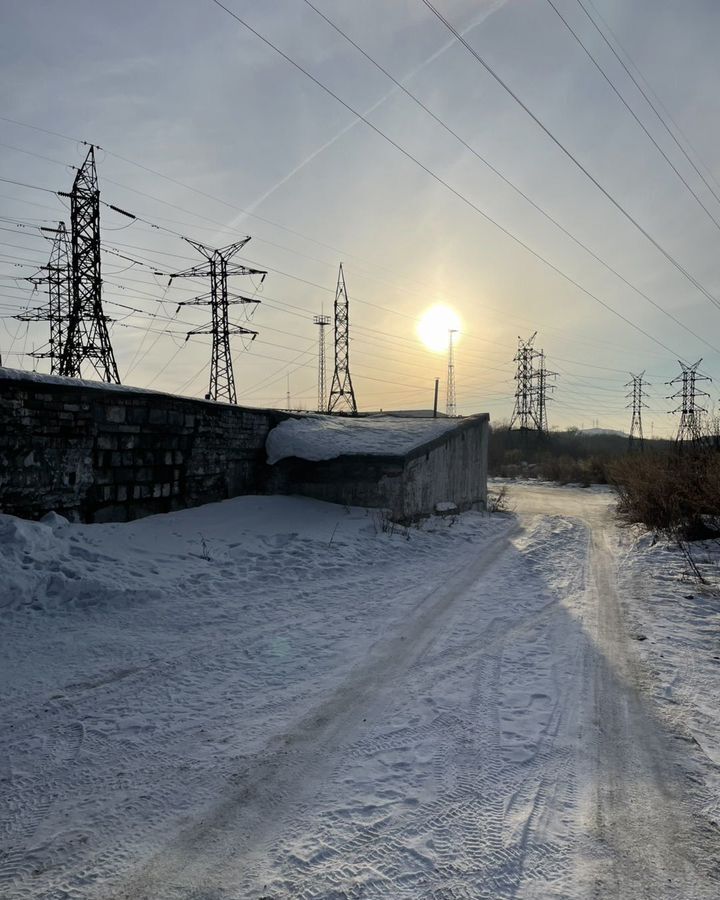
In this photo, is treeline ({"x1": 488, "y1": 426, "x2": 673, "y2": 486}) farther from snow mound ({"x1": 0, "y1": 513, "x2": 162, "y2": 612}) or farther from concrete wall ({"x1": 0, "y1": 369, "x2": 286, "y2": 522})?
snow mound ({"x1": 0, "y1": 513, "x2": 162, "y2": 612})

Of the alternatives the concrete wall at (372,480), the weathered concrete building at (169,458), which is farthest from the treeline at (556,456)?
the weathered concrete building at (169,458)

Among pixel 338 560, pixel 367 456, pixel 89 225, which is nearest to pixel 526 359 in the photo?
pixel 89 225

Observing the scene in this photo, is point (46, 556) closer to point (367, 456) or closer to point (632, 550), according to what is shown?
point (367, 456)

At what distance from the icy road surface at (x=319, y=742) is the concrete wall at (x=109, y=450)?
24.5 inches

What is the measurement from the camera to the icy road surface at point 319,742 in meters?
2.29

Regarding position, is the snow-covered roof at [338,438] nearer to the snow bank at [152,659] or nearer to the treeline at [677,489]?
the snow bank at [152,659]

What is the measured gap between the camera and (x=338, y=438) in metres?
11.6

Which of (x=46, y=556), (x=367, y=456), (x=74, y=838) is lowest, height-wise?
(x=74, y=838)

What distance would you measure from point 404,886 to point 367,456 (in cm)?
881

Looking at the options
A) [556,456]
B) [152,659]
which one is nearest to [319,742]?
[152,659]

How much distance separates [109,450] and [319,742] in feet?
19.0

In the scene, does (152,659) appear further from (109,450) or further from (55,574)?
(109,450)

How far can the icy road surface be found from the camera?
2.29 metres

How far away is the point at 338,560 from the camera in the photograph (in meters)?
8.07
